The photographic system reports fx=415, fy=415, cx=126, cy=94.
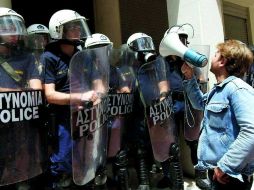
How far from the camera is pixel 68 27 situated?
342 centimetres

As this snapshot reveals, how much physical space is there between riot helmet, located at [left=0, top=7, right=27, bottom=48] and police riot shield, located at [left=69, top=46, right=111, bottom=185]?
453mm

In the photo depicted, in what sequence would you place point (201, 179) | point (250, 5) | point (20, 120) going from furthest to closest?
point (250, 5) < point (201, 179) < point (20, 120)

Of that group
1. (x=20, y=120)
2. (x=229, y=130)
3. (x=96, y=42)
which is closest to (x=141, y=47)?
(x=96, y=42)

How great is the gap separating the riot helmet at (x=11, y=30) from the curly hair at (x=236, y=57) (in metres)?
1.51

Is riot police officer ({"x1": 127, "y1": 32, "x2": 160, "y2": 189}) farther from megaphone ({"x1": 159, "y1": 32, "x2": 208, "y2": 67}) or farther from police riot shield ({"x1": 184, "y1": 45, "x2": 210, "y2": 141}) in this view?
police riot shield ({"x1": 184, "y1": 45, "x2": 210, "y2": 141})

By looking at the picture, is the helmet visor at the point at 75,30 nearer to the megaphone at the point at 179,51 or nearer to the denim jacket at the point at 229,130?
the megaphone at the point at 179,51

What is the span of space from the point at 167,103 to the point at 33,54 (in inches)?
62.5

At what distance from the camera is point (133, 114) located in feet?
14.2

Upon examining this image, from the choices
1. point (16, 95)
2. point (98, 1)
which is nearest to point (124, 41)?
point (98, 1)

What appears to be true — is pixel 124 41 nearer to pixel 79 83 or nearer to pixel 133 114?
pixel 133 114

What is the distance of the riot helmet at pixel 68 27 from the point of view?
3.40 metres

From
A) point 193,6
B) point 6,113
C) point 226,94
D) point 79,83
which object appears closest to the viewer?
point 226,94

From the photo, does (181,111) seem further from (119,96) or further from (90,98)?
(90,98)

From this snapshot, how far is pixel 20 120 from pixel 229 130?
1471mm
